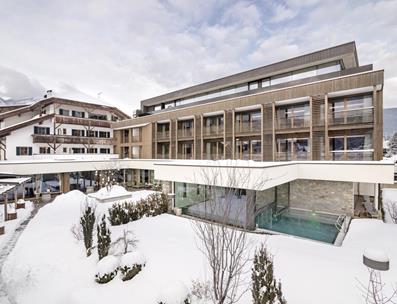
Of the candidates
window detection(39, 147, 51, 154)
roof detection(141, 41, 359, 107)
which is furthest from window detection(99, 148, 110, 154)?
roof detection(141, 41, 359, 107)

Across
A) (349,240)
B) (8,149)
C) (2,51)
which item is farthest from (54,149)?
(349,240)

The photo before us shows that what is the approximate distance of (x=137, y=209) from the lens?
46.1 feet

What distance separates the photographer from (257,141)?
23062 millimetres

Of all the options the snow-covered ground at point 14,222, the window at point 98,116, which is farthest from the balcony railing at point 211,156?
the window at point 98,116

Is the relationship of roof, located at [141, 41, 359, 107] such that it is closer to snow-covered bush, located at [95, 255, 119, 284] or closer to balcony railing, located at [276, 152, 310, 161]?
balcony railing, located at [276, 152, 310, 161]

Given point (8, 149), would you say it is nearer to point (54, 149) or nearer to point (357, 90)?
point (54, 149)

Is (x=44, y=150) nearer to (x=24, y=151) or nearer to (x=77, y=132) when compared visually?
(x=24, y=151)

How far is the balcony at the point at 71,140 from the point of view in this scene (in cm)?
2782

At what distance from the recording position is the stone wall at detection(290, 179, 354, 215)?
15984 mm

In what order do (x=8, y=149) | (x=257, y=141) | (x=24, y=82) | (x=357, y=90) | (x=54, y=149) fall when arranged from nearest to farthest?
(x=357, y=90) < (x=257, y=141) < (x=8, y=149) < (x=54, y=149) < (x=24, y=82)

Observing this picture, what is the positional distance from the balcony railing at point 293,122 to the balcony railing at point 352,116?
5.94 feet

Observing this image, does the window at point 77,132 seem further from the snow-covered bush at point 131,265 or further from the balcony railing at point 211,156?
the snow-covered bush at point 131,265

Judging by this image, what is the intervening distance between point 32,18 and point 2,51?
679cm

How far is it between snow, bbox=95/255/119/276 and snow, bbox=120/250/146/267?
0.25 meters
